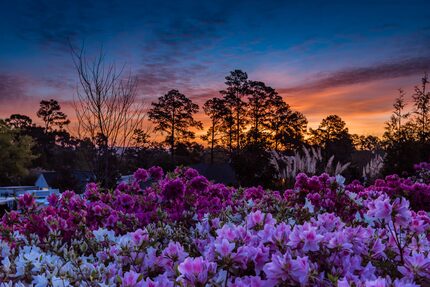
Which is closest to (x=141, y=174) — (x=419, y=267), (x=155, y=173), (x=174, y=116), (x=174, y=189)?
(x=155, y=173)

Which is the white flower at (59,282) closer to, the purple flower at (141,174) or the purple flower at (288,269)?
the purple flower at (288,269)

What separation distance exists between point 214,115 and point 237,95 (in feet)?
10.9

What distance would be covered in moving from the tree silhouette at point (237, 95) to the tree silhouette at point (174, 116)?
4411mm

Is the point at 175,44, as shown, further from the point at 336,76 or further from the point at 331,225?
the point at 331,225

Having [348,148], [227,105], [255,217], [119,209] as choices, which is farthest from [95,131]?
[348,148]

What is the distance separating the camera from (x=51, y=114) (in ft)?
211

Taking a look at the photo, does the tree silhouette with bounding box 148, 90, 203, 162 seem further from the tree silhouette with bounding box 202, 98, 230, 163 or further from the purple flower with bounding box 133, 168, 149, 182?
the purple flower with bounding box 133, 168, 149, 182

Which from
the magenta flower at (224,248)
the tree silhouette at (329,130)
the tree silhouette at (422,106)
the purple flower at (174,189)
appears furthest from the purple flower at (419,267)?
the tree silhouette at (329,130)

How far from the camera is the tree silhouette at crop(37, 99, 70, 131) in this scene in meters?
63.2

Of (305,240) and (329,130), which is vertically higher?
(329,130)

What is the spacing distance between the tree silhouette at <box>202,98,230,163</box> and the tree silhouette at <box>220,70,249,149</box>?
81 cm

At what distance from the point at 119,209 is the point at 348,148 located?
4612 cm

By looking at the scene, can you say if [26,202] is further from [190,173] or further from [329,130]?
[329,130]

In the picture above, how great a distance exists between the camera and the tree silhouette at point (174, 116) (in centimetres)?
4425
